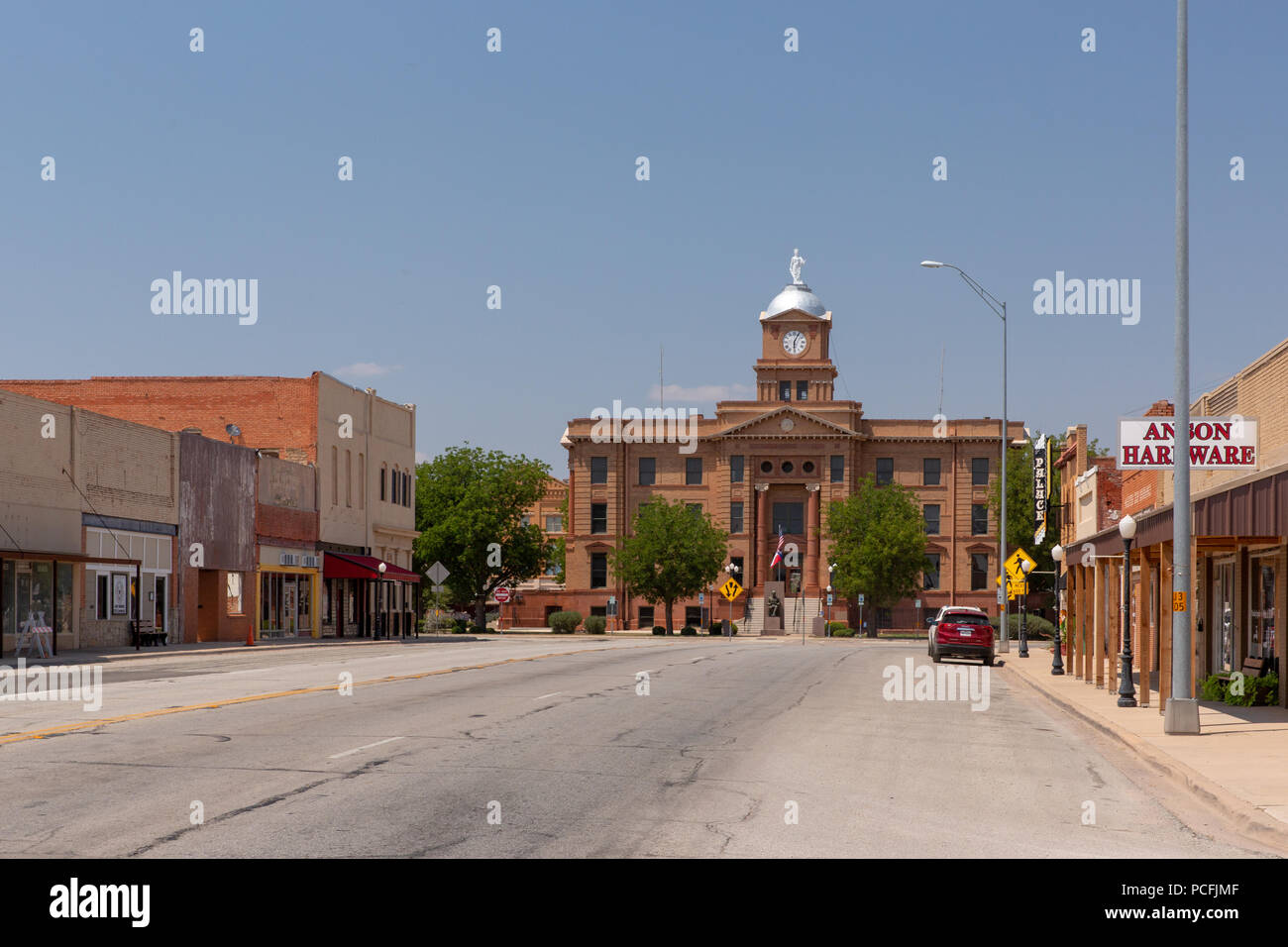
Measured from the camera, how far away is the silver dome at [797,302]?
102 m

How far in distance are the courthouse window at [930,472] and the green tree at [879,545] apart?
5.94 meters

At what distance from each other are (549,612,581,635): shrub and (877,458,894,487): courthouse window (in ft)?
81.0

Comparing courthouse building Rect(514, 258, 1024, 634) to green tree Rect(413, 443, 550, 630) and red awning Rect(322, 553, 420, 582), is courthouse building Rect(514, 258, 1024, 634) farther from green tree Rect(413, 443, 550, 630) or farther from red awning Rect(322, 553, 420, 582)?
red awning Rect(322, 553, 420, 582)

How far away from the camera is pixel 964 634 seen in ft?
127

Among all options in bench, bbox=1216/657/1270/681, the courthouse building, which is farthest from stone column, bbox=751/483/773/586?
bench, bbox=1216/657/1270/681

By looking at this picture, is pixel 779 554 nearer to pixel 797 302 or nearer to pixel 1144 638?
pixel 797 302

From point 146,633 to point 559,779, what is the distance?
3369 cm

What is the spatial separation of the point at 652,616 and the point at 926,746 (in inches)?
3260

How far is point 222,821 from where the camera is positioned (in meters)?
10.3

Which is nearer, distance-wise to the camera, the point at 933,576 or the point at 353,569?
the point at 353,569

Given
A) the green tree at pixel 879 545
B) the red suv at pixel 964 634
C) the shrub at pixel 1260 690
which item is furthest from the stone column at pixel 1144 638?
the green tree at pixel 879 545

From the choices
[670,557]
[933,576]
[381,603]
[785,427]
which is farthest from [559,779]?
[933,576]
